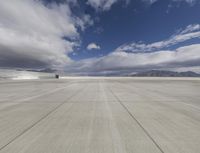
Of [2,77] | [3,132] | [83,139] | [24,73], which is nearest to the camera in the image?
[83,139]

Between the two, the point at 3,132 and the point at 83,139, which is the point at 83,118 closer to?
the point at 83,139

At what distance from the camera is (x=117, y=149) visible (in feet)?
9.46

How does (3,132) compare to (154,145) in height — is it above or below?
above

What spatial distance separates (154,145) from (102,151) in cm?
121

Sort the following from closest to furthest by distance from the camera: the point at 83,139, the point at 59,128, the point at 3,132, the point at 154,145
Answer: the point at 154,145, the point at 83,139, the point at 3,132, the point at 59,128

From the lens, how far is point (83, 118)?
4.84 meters

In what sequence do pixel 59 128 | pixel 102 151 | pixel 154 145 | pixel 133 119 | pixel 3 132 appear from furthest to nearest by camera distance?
pixel 133 119
pixel 59 128
pixel 3 132
pixel 154 145
pixel 102 151

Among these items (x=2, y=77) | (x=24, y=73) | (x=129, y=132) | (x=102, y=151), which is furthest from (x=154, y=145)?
(x=24, y=73)

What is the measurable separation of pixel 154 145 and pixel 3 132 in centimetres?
393

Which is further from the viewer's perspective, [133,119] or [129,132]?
[133,119]

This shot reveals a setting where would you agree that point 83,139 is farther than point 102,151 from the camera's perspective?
Yes

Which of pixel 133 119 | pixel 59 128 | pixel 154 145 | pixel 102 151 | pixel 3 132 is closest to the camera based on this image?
pixel 102 151

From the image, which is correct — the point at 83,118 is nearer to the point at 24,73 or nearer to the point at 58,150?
the point at 58,150

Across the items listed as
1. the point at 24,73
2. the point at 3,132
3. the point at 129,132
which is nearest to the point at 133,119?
the point at 129,132
